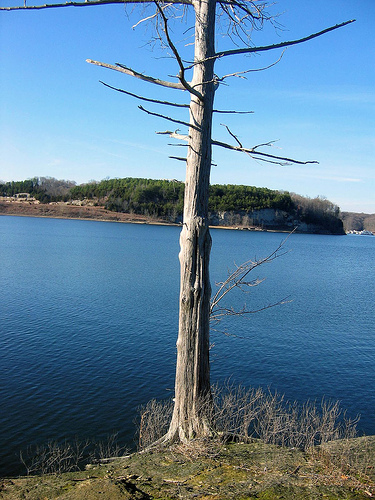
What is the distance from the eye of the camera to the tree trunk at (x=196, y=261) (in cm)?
584

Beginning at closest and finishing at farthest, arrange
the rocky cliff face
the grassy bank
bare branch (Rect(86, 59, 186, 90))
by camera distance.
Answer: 1. the grassy bank
2. bare branch (Rect(86, 59, 186, 90))
3. the rocky cliff face

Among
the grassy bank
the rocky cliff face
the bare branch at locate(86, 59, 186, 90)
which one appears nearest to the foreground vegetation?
the grassy bank

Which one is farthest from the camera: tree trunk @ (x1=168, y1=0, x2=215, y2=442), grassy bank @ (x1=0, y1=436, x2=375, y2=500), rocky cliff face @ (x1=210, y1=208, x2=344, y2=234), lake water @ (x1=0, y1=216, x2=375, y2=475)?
rocky cliff face @ (x1=210, y1=208, x2=344, y2=234)

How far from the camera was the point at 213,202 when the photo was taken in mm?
115250

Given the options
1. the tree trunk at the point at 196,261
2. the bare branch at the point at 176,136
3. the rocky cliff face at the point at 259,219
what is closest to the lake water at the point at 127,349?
the tree trunk at the point at 196,261

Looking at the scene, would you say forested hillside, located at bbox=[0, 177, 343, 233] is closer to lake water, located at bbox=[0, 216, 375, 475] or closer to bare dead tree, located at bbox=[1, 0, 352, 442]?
lake water, located at bbox=[0, 216, 375, 475]

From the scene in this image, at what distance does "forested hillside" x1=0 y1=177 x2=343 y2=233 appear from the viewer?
114375 mm

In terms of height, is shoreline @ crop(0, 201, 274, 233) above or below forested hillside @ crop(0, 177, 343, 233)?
below

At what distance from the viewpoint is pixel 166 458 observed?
17.8ft

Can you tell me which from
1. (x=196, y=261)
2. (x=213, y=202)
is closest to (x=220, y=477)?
(x=196, y=261)

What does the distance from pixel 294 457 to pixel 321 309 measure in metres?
20.5

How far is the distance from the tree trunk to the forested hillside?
3983 inches

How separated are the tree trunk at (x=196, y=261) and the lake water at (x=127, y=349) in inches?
204

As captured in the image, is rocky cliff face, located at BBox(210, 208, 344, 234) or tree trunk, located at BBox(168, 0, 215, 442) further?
rocky cliff face, located at BBox(210, 208, 344, 234)
